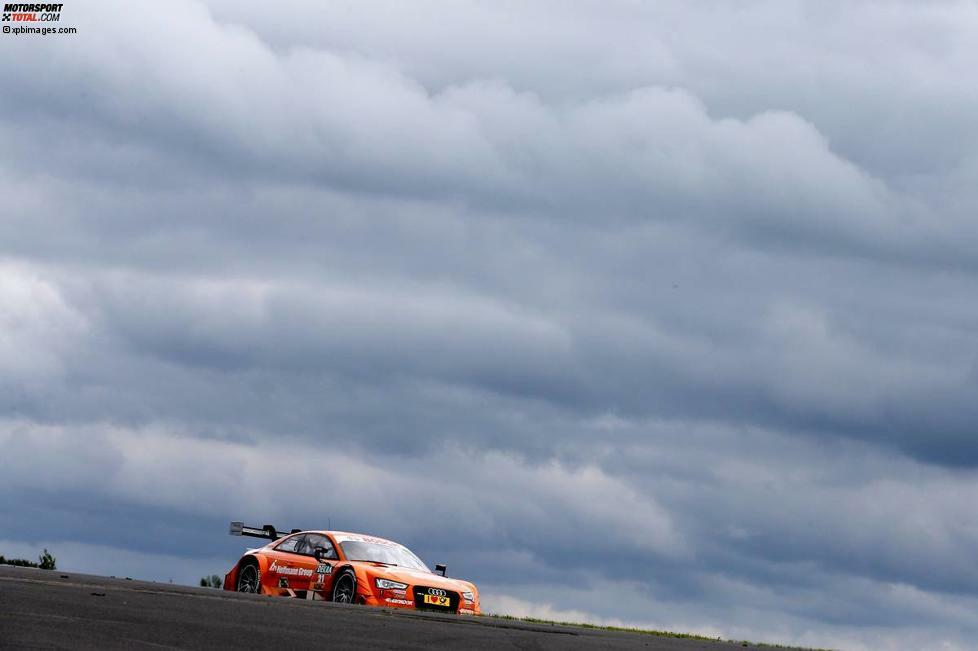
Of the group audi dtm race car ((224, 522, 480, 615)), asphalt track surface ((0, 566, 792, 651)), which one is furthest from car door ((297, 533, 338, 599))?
asphalt track surface ((0, 566, 792, 651))

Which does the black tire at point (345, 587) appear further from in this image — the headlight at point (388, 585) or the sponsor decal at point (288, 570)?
the sponsor decal at point (288, 570)

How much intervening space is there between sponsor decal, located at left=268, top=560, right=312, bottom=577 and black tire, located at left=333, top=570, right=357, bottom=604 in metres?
1.03

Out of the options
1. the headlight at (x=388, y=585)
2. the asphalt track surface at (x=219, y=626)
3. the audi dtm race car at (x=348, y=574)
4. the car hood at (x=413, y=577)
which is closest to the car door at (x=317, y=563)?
the audi dtm race car at (x=348, y=574)

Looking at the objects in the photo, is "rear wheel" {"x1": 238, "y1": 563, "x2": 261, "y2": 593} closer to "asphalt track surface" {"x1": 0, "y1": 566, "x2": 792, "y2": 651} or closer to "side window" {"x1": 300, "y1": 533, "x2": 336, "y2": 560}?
"side window" {"x1": 300, "y1": 533, "x2": 336, "y2": 560}

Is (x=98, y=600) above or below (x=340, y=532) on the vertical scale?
below

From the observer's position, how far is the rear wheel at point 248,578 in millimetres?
23109

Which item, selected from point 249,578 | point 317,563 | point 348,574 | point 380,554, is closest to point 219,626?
point 348,574

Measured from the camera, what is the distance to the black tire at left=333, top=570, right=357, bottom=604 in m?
20.2

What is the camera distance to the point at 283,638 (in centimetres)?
1134

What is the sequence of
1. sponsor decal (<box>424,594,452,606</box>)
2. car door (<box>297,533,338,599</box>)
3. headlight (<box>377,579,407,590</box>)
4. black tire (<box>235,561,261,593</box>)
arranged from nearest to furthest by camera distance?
headlight (<box>377,579,407,590</box>) < sponsor decal (<box>424,594,452,606</box>) < car door (<box>297,533,338,599</box>) < black tire (<box>235,561,261,593</box>)

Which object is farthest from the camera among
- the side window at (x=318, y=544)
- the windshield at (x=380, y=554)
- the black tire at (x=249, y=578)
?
the black tire at (x=249, y=578)

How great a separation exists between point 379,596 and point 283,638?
8.71 m

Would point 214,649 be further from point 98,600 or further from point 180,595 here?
point 180,595

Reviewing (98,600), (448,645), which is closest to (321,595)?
(98,600)
